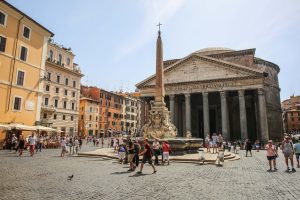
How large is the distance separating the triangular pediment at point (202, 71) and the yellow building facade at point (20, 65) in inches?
590

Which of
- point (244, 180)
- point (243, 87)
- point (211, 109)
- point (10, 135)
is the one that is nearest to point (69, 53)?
point (10, 135)

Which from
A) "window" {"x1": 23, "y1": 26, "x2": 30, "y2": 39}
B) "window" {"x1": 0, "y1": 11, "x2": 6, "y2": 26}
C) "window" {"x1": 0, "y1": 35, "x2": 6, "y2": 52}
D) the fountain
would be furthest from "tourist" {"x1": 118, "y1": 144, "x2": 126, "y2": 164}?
"window" {"x1": 23, "y1": 26, "x2": 30, "y2": 39}

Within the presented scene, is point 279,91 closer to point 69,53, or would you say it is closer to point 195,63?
point 195,63

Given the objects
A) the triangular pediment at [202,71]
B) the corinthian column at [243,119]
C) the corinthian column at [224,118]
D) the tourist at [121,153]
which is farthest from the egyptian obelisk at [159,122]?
the triangular pediment at [202,71]

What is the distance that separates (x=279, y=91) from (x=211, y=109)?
17.8 meters

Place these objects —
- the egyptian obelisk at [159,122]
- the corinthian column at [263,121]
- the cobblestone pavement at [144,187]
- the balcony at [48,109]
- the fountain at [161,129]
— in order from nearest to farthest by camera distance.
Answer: the cobblestone pavement at [144,187]
the fountain at [161,129]
the egyptian obelisk at [159,122]
the corinthian column at [263,121]
the balcony at [48,109]

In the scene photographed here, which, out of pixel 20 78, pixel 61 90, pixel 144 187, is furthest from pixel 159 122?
pixel 61 90

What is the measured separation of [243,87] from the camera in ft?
93.6

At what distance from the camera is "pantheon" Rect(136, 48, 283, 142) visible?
1109 inches

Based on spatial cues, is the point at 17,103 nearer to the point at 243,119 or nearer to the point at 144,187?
the point at 144,187

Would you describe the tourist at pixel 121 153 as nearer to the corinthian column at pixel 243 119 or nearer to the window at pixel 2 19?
the window at pixel 2 19

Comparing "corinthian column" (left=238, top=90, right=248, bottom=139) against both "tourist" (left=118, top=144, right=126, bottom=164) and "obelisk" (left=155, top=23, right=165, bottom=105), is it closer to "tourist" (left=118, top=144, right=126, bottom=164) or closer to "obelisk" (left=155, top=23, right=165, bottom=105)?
"obelisk" (left=155, top=23, right=165, bottom=105)

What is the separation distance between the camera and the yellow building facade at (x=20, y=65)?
1975 centimetres

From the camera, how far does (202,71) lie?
3105 centimetres
